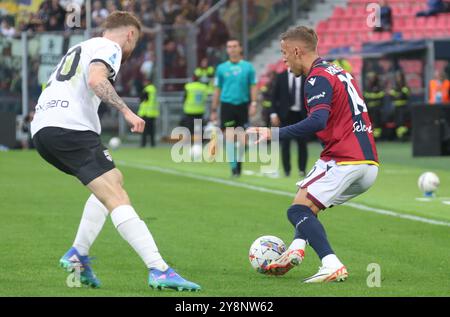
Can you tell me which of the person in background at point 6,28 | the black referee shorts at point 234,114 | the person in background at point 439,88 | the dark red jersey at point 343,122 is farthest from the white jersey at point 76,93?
the person in background at point 6,28

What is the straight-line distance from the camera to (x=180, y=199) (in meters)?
16.8

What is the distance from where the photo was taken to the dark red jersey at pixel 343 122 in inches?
358

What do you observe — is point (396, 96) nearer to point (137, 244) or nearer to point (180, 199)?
point (180, 199)

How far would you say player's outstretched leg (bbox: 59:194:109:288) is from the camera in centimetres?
862

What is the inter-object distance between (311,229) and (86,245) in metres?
1.68

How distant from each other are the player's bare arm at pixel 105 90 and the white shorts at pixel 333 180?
171 centimetres

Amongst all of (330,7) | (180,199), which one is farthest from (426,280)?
(330,7)

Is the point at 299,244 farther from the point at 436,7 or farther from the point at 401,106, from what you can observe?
the point at 401,106

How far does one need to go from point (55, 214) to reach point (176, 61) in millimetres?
22397

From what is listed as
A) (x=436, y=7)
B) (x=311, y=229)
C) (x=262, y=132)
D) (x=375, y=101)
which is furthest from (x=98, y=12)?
(x=262, y=132)

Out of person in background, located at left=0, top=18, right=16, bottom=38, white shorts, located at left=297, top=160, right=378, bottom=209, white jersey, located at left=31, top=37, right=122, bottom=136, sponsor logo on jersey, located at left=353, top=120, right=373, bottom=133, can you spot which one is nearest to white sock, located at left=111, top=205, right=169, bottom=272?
white jersey, located at left=31, top=37, right=122, bottom=136

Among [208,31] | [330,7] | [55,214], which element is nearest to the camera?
[55,214]

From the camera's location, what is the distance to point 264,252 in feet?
31.2

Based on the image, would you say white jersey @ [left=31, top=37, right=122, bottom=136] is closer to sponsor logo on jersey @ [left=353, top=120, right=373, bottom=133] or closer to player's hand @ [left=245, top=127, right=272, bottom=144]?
player's hand @ [left=245, top=127, right=272, bottom=144]
